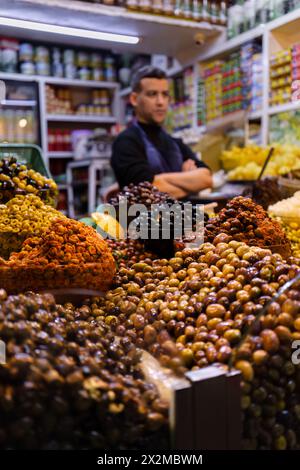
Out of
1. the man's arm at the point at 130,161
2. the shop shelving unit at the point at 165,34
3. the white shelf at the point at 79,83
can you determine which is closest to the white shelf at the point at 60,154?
the shop shelving unit at the point at 165,34

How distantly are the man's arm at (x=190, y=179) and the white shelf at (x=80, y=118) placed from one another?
3.28 m

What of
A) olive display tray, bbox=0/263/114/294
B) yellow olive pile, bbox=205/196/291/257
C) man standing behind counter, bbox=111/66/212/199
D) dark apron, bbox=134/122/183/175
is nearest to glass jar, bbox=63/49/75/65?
man standing behind counter, bbox=111/66/212/199

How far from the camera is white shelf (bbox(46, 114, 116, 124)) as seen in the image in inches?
240

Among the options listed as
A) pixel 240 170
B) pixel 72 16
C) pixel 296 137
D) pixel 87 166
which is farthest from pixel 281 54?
pixel 87 166

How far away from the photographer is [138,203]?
1983mm

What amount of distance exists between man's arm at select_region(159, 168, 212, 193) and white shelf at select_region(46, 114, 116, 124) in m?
3.28

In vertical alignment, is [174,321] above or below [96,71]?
below

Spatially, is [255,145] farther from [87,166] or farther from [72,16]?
[87,166]

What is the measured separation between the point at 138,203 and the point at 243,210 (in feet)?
1.59

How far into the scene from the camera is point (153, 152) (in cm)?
339

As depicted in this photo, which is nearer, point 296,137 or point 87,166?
point 296,137

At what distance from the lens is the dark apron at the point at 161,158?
132 inches

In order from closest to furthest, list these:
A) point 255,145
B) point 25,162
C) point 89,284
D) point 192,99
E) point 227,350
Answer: point 227,350
point 89,284
point 25,162
point 255,145
point 192,99

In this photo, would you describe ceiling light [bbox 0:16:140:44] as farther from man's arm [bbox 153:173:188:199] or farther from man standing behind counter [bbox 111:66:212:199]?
man's arm [bbox 153:173:188:199]
